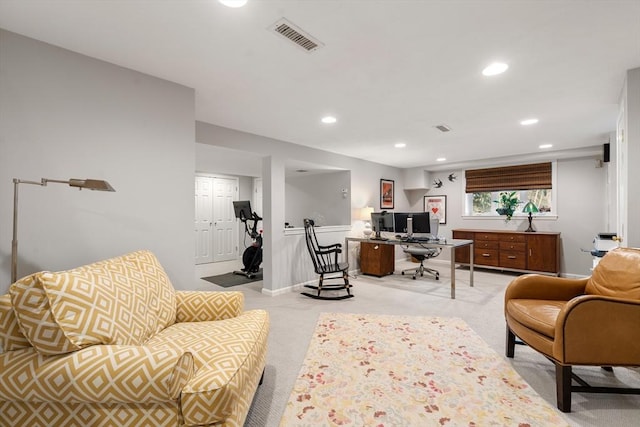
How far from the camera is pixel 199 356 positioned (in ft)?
4.60

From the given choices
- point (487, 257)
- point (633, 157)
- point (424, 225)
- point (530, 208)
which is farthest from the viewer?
point (487, 257)

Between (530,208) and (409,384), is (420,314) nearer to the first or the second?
(409,384)

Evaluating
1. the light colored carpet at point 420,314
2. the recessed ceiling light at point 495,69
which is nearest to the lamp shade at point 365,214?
the light colored carpet at point 420,314

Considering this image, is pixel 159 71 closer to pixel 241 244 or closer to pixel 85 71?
pixel 85 71

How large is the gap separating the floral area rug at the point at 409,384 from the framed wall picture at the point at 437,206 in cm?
440

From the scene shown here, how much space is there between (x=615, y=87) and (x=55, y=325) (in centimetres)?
424

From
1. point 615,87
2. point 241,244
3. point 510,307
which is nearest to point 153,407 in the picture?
point 510,307

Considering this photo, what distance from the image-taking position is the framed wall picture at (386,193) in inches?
250

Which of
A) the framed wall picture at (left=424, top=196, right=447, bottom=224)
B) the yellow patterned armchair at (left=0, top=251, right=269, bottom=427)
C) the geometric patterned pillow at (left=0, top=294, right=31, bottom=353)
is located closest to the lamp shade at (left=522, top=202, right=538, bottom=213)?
the framed wall picture at (left=424, top=196, right=447, bottom=224)

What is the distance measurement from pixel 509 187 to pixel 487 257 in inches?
60.5

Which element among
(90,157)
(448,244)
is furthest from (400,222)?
(90,157)

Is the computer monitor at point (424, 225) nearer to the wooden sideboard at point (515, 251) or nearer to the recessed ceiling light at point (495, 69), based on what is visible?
the wooden sideboard at point (515, 251)

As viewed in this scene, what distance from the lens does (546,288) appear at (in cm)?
231

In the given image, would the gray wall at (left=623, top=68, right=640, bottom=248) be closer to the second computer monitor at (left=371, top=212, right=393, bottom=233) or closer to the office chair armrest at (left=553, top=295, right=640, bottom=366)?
the office chair armrest at (left=553, top=295, right=640, bottom=366)
